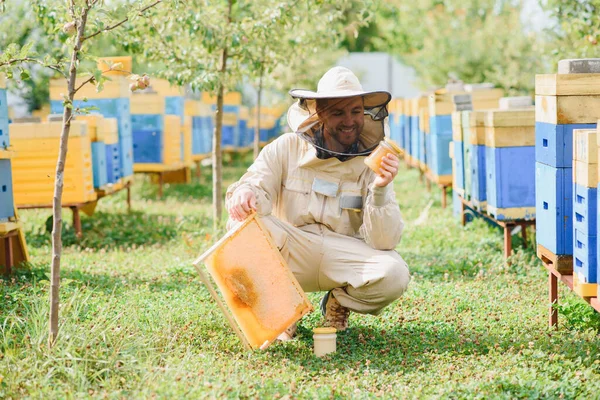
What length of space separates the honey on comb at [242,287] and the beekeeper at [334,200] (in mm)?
268

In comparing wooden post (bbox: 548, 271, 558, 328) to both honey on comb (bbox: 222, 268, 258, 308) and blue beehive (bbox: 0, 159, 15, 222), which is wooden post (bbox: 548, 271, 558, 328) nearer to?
honey on comb (bbox: 222, 268, 258, 308)

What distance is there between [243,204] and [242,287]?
39 cm

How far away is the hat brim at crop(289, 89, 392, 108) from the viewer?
390 cm

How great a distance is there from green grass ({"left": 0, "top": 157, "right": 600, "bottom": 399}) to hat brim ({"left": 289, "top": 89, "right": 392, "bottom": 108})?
1.19m

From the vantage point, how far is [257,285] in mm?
3975

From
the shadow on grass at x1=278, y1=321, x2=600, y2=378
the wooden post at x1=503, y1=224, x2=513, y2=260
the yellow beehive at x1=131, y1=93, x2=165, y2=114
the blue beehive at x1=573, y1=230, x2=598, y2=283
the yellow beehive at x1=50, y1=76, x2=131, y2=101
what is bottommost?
the shadow on grass at x1=278, y1=321, x2=600, y2=378

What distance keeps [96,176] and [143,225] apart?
82cm

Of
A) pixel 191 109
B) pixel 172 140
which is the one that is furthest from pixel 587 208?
pixel 191 109

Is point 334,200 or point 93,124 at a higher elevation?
point 93,124

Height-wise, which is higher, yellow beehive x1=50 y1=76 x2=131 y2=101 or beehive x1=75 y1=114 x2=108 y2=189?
Result: yellow beehive x1=50 y1=76 x2=131 y2=101

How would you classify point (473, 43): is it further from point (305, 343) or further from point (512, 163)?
point (305, 343)

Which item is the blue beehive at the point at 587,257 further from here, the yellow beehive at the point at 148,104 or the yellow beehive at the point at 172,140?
the yellow beehive at the point at 172,140

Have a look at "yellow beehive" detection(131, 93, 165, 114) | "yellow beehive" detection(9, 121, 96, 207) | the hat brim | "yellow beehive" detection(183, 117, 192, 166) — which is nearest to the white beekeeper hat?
the hat brim

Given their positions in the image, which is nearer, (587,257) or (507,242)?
(587,257)
